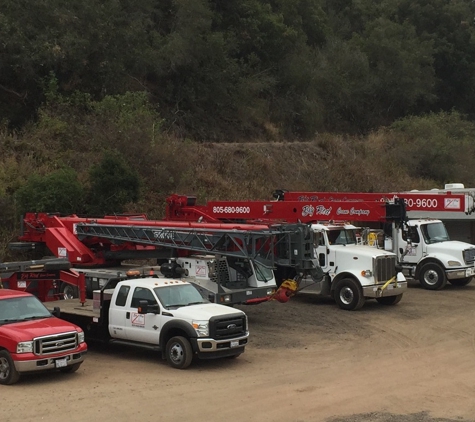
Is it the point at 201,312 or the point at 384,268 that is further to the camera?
the point at 384,268

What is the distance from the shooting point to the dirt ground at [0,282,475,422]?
12.6 m

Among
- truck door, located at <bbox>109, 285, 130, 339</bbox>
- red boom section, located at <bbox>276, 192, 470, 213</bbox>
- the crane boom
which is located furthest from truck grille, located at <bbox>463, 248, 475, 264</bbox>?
truck door, located at <bbox>109, 285, 130, 339</bbox>

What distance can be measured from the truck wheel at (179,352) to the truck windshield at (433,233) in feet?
44.2

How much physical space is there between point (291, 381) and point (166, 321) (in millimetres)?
2704

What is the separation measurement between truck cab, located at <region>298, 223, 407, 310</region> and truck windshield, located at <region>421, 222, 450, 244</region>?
408cm

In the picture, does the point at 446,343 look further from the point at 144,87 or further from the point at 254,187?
the point at 144,87

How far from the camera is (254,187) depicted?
1435 inches

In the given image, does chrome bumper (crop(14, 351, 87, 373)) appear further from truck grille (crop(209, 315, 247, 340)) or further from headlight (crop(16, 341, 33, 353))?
truck grille (crop(209, 315, 247, 340))

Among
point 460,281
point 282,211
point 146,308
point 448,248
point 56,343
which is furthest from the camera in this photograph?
point 460,281

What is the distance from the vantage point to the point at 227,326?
15.6 m

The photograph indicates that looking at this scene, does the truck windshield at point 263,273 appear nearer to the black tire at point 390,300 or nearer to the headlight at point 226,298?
the headlight at point 226,298

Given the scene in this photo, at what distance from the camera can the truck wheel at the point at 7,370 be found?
14.0 m

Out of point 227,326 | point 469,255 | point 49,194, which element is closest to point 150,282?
point 227,326

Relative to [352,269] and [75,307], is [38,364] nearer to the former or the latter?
[75,307]
